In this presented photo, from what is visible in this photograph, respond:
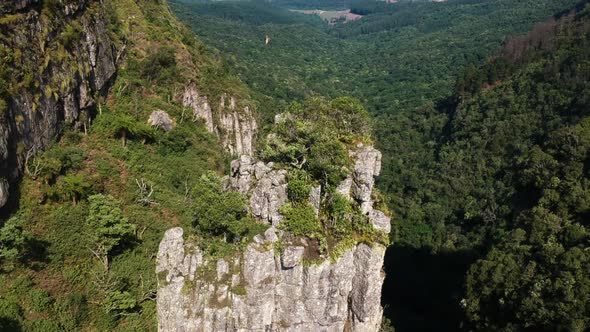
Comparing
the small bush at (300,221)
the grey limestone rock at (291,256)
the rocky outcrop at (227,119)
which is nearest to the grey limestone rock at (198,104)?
the rocky outcrop at (227,119)

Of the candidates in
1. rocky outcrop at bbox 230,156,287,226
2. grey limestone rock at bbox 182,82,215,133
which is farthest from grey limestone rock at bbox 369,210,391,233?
grey limestone rock at bbox 182,82,215,133

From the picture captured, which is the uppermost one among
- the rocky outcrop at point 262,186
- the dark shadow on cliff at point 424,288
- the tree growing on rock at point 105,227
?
the rocky outcrop at point 262,186

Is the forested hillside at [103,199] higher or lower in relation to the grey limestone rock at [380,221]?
lower

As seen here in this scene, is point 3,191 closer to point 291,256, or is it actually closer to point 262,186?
point 262,186

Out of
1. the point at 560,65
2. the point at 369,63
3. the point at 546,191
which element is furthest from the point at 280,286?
the point at 369,63

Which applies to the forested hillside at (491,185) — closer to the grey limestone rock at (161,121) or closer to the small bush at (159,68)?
the small bush at (159,68)

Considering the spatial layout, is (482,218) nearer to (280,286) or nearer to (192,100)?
(192,100)

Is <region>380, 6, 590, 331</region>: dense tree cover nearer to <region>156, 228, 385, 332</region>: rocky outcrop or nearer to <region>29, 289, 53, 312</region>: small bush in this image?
<region>156, 228, 385, 332</region>: rocky outcrop
